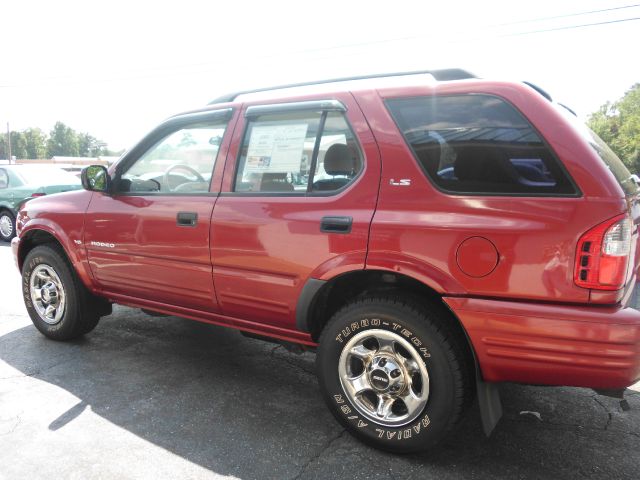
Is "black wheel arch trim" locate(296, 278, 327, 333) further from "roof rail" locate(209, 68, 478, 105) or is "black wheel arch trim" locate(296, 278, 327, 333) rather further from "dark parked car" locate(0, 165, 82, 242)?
"dark parked car" locate(0, 165, 82, 242)

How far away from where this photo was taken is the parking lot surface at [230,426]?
7.93ft

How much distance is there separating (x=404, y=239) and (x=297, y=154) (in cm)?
84

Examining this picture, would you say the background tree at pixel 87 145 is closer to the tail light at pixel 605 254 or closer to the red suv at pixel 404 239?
the red suv at pixel 404 239

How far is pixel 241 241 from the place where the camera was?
2.88 meters

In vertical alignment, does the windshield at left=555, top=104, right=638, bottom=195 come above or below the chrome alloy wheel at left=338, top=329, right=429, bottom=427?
above

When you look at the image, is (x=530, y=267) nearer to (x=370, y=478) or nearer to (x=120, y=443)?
(x=370, y=478)

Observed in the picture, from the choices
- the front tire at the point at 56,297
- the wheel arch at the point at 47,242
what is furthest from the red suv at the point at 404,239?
the front tire at the point at 56,297

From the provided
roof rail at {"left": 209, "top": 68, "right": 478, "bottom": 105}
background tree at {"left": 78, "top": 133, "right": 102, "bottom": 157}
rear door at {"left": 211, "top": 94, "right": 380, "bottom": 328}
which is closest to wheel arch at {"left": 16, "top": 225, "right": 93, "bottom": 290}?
rear door at {"left": 211, "top": 94, "right": 380, "bottom": 328}

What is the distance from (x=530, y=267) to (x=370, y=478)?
1213mm

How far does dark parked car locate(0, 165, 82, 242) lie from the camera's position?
10.0 metres

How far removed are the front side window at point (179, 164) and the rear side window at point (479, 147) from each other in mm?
1288

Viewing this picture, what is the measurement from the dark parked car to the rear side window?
9157 millimetres

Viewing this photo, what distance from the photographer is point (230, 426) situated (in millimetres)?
2793

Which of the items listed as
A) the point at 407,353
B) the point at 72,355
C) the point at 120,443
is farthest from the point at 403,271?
the point at 72,355
